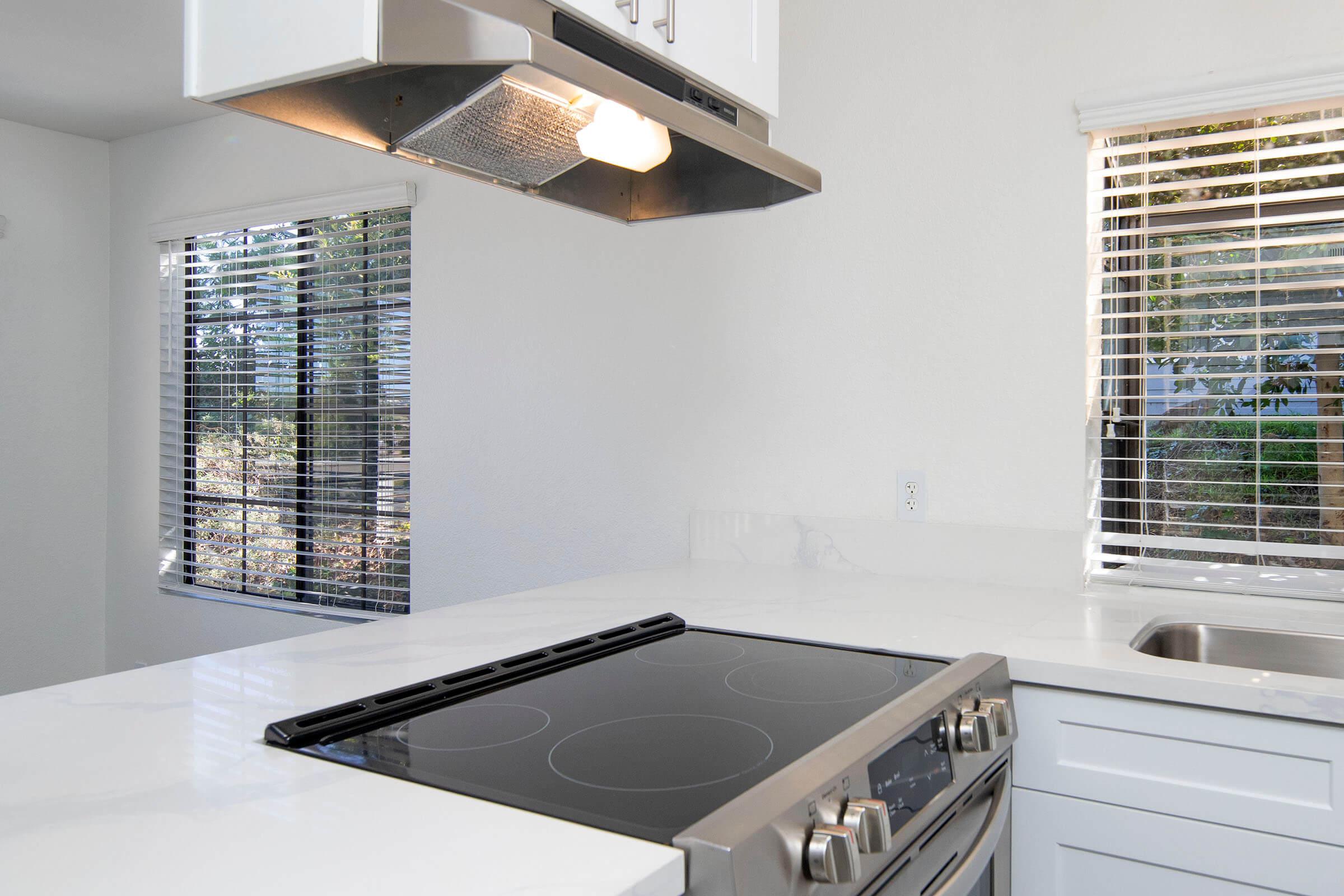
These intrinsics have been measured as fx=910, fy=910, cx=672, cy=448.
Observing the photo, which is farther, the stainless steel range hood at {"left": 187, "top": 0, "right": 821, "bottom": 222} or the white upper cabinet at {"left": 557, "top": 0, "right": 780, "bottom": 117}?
the white upper cabinet at {"left": 557, "top": 0, "right": 780, "bottom": 117}

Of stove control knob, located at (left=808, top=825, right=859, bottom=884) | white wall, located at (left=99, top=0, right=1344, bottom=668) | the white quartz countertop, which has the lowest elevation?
stove control knob, located at (left=808, top=825, right=859, bottom=884)

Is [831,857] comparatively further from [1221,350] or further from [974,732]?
[1221,350]

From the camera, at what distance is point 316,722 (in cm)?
92

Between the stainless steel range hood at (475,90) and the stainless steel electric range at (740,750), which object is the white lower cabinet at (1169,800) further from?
the stainless steel range hood at (475,90)

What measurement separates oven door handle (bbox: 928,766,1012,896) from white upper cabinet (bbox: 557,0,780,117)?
1.05 metres

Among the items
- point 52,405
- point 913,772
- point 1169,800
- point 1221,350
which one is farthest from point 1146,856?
point 52,405

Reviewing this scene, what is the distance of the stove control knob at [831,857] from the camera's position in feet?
2.45

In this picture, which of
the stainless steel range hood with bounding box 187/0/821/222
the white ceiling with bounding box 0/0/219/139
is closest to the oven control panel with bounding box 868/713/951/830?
the stainless steel range hood with bounding box 187/0/821/222

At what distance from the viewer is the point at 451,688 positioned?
108 centimetres

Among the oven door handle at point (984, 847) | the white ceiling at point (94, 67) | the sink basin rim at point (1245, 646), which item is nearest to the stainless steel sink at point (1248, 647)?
the sink basin rim at point (1245, 646)

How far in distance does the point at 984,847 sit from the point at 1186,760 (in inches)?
11.8

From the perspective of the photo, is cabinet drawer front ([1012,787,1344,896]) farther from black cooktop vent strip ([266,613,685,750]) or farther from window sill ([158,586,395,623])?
window sill ([158,586,395,623])

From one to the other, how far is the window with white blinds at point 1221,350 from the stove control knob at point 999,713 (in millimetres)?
801

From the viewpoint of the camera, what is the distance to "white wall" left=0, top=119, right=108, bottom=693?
3.51 metres
